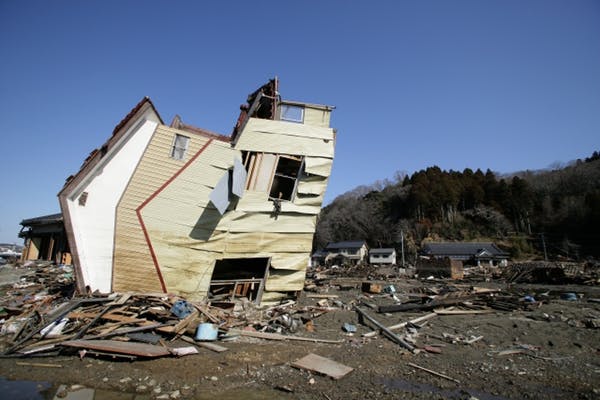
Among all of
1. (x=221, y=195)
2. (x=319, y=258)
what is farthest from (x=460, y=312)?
(x=319, y=258)

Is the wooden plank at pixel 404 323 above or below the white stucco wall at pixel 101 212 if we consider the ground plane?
below

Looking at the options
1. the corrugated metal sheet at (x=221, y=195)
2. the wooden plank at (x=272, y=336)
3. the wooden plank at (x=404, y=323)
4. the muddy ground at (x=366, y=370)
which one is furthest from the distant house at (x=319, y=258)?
the muddy ground at (x=366, y=370)

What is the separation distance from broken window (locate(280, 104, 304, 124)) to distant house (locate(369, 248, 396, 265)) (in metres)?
48.5

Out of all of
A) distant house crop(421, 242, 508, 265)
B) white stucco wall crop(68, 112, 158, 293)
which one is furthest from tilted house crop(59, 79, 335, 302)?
distant house crop(421, 242, 508, 265)

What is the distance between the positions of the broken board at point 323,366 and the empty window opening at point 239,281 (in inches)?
223

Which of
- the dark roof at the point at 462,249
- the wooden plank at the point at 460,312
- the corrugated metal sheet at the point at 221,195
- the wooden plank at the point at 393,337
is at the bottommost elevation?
the wooden plank at the point at 393,337

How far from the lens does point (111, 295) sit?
31.6 ft

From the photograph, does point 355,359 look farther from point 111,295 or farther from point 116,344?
point 111,295

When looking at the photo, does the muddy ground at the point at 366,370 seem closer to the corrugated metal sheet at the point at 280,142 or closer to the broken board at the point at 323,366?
the broken board at the point at 323,366

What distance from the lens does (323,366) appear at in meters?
6.62

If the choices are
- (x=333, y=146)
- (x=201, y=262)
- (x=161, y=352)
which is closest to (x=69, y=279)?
(x=201, y=262)

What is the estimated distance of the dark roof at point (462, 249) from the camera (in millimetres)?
47562

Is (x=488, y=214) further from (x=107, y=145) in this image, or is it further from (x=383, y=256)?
(x=107, y=145)

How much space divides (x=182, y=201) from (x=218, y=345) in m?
5.20
